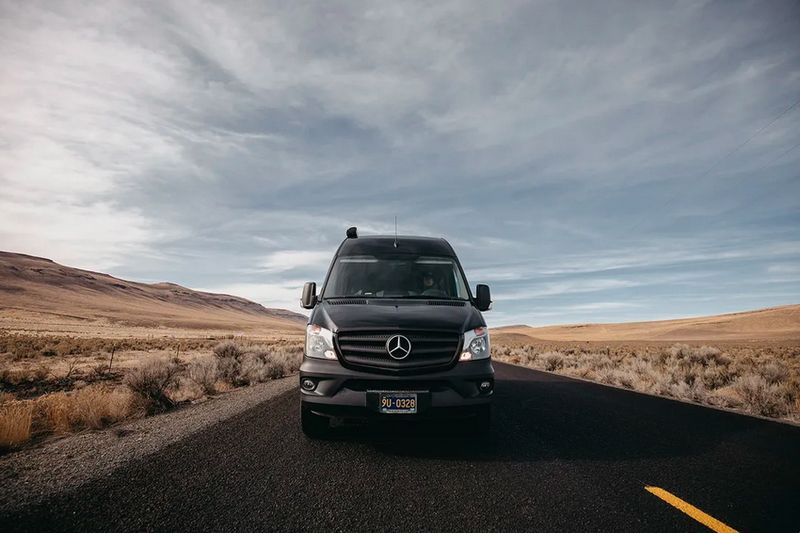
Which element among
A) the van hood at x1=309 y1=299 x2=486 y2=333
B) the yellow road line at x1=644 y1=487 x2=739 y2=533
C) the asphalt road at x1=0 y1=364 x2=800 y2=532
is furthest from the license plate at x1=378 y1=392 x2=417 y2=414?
the yellow road line at x1=644 y1=487 x2=739 y2=533

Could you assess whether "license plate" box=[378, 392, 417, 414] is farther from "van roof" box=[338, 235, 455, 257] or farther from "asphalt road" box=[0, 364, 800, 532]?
"van roof" box=[338, 235, 455, 257]

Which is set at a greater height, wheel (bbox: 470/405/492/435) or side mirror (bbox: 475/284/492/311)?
side mirror (bbox: 475/284/492/311)

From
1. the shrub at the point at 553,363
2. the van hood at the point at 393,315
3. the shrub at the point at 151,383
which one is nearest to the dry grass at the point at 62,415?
the shrub at the point at 151,383

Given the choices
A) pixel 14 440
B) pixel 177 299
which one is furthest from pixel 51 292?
pixel 14 440

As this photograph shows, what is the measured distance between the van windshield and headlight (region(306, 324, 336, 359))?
1.09 m

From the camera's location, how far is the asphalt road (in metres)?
2.96

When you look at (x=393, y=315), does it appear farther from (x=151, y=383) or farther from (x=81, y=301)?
(x=81, y=301)

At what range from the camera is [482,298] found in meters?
5.88

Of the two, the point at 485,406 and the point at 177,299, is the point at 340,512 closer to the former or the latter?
the point at 485,406

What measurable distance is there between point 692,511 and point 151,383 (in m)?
8.33

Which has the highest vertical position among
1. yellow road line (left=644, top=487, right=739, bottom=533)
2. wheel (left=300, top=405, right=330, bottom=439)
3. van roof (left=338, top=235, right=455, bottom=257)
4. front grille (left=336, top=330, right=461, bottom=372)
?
van roof (left=338, top=235, right=455, bottom=257)

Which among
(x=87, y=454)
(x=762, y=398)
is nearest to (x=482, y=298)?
(x=87, y=454)

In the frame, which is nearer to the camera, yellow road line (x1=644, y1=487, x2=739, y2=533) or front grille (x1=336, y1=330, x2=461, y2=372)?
yellow road line (x1=644, y1=487, x2=739, y2=533)

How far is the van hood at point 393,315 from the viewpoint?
4.51 m
